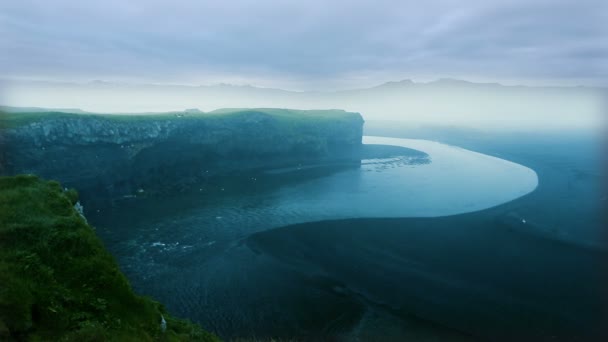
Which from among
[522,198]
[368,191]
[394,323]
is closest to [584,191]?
[522,198]

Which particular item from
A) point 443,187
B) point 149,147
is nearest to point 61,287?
point 443,187

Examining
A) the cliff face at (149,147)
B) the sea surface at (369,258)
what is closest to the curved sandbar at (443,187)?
the sea surface at (369,258)

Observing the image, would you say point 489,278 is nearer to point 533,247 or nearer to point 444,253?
point 444,253

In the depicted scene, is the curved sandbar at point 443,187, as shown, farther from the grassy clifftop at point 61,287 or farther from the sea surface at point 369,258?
the grassy clifftop at point 61,287

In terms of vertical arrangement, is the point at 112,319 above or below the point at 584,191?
above

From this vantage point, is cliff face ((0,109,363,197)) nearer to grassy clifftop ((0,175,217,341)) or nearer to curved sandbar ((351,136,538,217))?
curved sandbar ((351,136,538,217))

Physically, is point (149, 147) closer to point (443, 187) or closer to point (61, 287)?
point (443, 187)

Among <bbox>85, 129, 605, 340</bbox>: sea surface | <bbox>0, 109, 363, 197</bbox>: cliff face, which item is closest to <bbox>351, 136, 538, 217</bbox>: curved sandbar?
<bbox>85, 129, 605, 340</bbox>: sea surface
